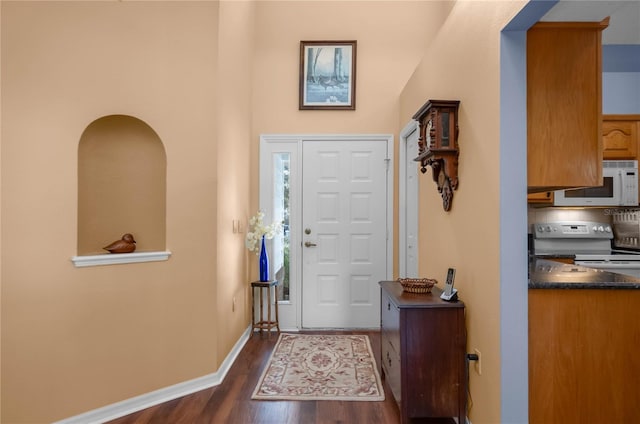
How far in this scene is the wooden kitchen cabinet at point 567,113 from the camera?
6.07 feet

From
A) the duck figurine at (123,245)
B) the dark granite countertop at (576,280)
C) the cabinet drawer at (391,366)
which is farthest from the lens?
the duck figurine at (123,245)

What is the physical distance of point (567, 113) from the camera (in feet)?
6.11

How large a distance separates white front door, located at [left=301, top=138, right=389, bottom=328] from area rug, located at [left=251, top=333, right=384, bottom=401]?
0.41 m

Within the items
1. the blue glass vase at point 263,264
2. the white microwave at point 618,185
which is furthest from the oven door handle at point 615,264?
the blue glass vase at point 263,264

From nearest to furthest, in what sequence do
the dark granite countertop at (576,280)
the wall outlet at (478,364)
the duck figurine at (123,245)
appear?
the dark granite countertop at (576,280) < the wall outlet at (478,364) < the duck figurine at (123,245)

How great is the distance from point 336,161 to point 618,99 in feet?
9.76

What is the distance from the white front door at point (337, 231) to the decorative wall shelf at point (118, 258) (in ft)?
6.26

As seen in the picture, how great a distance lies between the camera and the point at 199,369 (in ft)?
9.32

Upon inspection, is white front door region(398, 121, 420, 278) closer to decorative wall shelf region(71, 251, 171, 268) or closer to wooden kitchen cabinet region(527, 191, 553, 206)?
wooden kitchen cabinet region(527, 191, 553, 206)

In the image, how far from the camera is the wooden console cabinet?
218 cm

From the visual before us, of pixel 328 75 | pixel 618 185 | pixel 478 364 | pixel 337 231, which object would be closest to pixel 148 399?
pixel 478 364

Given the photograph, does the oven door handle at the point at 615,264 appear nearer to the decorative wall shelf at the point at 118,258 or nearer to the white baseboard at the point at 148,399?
the white baseboard at the point at 148,399

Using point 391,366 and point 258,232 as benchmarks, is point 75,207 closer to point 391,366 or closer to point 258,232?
point 258,232

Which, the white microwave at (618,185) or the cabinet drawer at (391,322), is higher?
the white microwave at (618,185)
